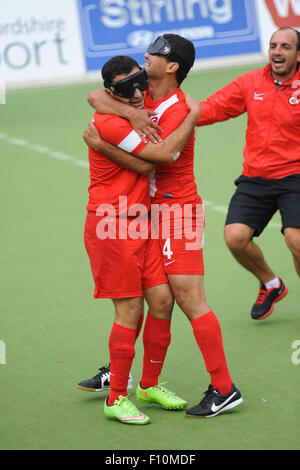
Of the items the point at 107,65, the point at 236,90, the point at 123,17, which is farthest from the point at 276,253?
the point at 123,17

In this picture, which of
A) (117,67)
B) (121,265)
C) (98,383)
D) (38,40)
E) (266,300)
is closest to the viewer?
(117,67)

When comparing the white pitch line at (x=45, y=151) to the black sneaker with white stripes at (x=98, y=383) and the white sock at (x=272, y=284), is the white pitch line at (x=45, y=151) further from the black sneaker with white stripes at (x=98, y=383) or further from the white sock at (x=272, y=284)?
the black sneaker with white stripes at (x=98, y=383)

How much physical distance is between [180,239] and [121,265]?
0.39 metres

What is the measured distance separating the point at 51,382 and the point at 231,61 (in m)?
13.1

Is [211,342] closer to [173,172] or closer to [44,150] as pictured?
[173,172]

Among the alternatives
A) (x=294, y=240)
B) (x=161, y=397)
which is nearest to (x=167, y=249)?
(x=161, y=397)

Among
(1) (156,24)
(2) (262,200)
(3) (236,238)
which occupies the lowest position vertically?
(3) (236,238)

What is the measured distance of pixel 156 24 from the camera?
16891 mm

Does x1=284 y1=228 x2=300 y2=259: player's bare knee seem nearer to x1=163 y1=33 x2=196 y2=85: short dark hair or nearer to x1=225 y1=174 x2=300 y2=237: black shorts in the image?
x1=225 y1=174 x2=300 y2=237: black shorts

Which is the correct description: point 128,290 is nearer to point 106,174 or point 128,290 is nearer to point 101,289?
point 101,289

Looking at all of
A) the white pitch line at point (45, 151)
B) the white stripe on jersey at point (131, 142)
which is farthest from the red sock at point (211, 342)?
the white pitch line at point (45, 151)

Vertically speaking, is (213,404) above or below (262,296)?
above

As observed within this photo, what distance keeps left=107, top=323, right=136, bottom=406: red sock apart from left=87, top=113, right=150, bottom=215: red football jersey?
26.8 inches

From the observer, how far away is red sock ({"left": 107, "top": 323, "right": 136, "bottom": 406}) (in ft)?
15.8
